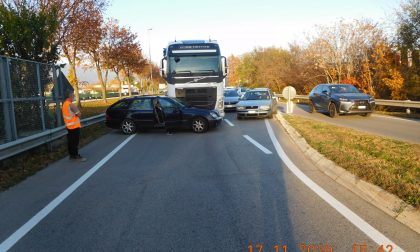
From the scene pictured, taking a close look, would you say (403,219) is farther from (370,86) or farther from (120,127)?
(370,86)

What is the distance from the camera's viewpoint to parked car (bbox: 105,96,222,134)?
14242mm

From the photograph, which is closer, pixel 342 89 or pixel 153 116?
pixel 153 116

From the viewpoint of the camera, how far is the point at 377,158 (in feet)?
24.8

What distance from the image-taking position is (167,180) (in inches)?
268

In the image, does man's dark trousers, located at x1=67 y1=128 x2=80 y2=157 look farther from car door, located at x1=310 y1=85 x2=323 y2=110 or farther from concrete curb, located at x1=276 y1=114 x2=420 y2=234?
car door, located at x1=310 y1=85 x2=323 y2=110

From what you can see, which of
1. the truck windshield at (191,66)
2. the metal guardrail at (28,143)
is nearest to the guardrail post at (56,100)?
the metal guardrail at (28,143)

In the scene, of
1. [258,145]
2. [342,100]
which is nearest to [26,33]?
[258,145]

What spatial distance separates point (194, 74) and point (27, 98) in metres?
7.45

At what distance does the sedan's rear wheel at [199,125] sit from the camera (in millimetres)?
14211

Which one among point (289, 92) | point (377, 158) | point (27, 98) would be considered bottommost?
point (377, 158)

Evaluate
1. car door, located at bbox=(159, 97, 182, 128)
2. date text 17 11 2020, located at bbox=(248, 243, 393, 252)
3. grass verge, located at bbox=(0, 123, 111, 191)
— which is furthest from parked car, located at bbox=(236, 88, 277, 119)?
date text 17 11 2020, located at bbox=(248, 243, 393, 252)

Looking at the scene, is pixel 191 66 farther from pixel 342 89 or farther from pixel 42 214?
pixel 42 214

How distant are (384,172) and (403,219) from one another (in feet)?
6.21

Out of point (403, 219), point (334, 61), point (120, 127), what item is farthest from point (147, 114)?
point (334, 61)
